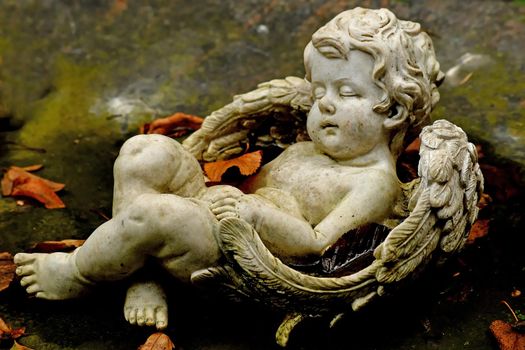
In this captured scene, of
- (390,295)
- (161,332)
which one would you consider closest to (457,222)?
(390,295)

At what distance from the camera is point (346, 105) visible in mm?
3693

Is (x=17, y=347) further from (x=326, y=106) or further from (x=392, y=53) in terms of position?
(x=392, y=53)

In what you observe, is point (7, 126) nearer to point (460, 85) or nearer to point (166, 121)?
point (166, 121)

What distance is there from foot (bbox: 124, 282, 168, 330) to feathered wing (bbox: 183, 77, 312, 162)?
35.8 inches

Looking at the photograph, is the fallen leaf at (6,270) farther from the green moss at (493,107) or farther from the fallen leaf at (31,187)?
the green moss at (493,107)

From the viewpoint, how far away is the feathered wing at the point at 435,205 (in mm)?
3449

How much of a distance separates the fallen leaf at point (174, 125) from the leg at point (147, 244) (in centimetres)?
152

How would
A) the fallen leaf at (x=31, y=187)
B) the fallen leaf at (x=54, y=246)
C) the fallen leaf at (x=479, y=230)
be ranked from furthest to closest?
the fallen leaf at (x=31, y=187)
the fallen leaf at (x=479, y=230)
the fallen leaf at (x=54, y=246)

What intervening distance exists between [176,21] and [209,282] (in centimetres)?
277

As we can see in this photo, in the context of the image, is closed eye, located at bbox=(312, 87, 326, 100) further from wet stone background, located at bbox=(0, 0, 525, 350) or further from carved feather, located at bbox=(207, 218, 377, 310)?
Answer: wet stone background, located at bbox=(0, 0, 525, 350)

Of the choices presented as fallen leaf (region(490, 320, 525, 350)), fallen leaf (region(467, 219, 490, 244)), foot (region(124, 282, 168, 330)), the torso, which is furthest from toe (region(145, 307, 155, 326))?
fallen leaf (region(467, 219, 490, 244))

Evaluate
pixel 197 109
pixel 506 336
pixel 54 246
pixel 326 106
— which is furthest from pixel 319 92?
pixel 197 109

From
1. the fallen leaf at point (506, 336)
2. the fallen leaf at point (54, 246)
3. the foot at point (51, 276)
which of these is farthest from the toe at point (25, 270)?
the fallen leaf at point (506, 336)

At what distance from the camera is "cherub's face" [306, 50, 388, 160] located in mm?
3650
